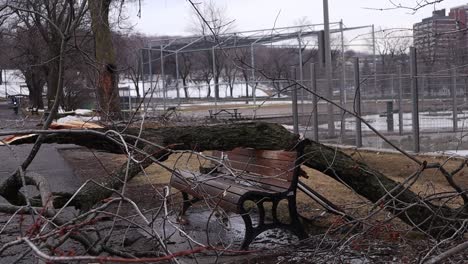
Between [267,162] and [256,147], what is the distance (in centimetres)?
22

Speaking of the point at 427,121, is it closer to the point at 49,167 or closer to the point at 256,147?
the point at 49,167

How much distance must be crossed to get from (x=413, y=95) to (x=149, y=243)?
8091mm

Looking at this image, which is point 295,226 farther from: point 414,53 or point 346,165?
point 414,53

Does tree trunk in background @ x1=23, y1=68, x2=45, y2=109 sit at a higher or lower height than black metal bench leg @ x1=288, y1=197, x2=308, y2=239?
higher

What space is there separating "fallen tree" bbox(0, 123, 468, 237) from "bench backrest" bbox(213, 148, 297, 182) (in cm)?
13

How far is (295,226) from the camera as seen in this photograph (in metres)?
5.73

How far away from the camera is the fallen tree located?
5105mm

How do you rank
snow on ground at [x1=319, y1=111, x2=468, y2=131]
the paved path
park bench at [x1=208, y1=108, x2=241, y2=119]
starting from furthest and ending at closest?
1. park bench at [x1=208, y1=108, x2=241, y2=119]
2. snow on ground at [x1=319, y1=111, x2=468, y2=131]
3. the paved path

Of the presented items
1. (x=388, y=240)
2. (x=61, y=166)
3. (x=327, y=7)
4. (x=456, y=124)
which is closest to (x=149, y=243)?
(x=388, y=240)

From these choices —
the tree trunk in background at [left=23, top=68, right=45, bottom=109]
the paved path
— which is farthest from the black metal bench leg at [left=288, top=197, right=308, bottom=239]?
the tree trunk in background at [left=23, top=68, right=45, bottom=109]

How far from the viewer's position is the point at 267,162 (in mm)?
6168

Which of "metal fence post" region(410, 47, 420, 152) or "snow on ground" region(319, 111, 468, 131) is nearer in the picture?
"metal fence post" region(410, 47, 420, 152)

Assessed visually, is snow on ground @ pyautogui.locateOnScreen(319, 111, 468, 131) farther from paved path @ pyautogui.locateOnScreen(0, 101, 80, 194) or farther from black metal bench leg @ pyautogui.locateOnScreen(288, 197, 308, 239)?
black metal bench leg @ pyautogui.locateOnScreen(288, 197, 308, 239)

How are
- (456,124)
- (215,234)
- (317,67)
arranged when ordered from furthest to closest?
1. (317,67)
2. (456,124)
3. (215,234)
